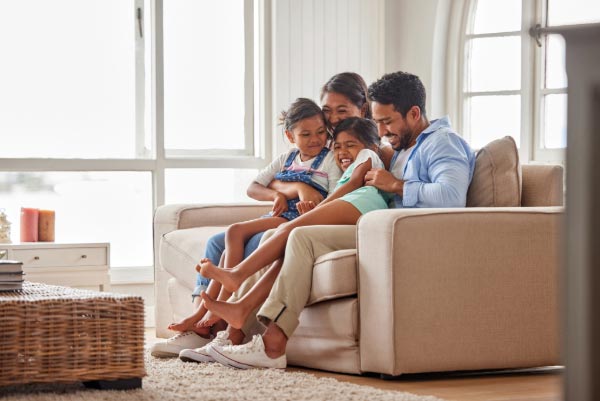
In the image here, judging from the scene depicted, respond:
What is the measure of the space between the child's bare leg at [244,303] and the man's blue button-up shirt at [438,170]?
0.51 metres

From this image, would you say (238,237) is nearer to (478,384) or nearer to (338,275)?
(338,275)

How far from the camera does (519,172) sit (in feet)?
10.8

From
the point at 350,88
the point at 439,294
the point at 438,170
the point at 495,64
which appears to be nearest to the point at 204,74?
the point at 495,64

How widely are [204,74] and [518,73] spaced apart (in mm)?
1700

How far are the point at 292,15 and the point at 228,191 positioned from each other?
1.03 m

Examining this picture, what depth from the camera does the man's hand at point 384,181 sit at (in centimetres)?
327

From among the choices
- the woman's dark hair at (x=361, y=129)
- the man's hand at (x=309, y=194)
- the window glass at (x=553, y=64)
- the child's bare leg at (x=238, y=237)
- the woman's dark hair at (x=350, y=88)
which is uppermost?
the window glass at (x=553, y=64)

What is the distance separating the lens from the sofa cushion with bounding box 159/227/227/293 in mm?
3693

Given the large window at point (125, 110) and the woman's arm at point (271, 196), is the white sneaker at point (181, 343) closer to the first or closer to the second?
the woman's arm at point (271, 196)

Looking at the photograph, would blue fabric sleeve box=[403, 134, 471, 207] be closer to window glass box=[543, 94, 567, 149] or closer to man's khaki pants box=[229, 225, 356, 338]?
man's khaki pants box=[229, 225, 356, 338]

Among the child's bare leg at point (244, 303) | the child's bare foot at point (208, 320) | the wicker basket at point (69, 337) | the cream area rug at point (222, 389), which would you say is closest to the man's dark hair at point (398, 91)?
the child's bare leg at point (244, 303)

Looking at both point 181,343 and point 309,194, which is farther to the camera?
point 309,194

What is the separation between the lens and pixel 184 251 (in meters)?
3.75

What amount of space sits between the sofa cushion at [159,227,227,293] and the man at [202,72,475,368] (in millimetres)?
617
